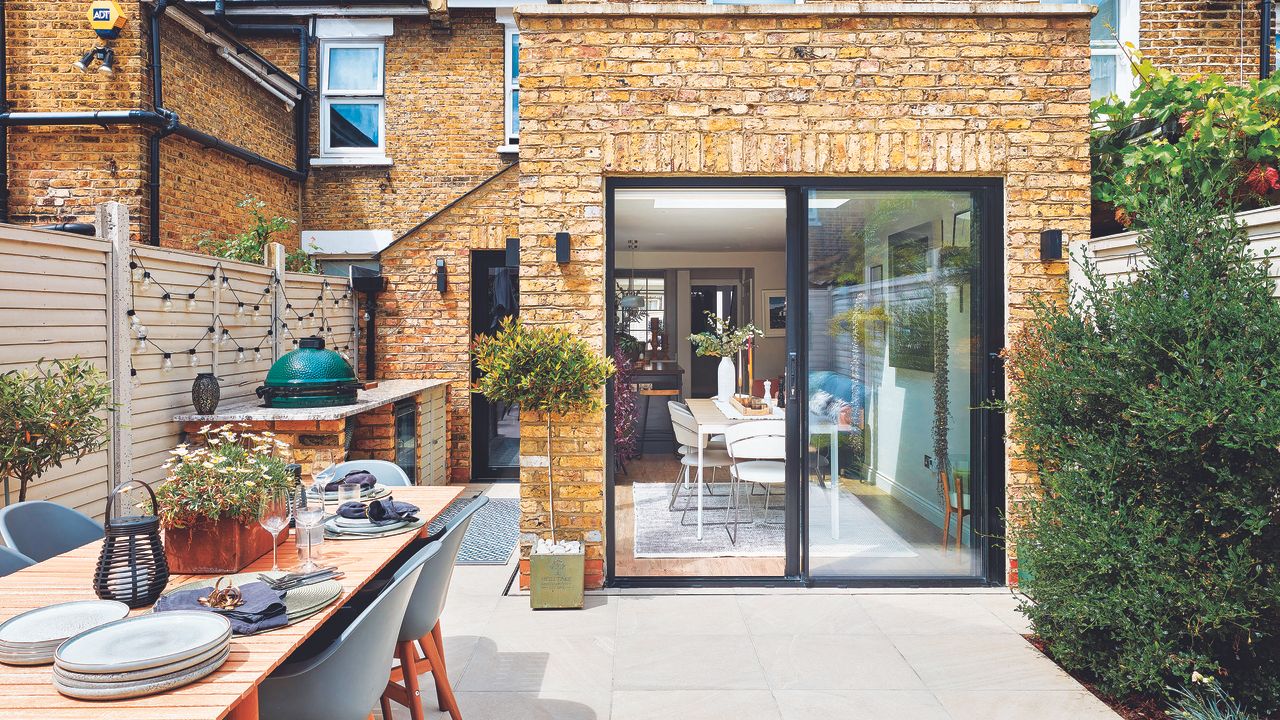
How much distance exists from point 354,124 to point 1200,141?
7609mm

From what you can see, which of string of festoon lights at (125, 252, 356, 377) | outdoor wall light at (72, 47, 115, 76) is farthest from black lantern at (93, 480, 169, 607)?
outdoor wall light at (72, 47, 115, 76)

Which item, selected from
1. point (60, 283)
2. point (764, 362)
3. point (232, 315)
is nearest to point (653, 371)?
point (764, 362)

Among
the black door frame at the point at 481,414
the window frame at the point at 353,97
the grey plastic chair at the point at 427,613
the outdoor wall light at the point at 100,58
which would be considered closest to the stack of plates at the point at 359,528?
the grey plastic chair at the point at 427,613

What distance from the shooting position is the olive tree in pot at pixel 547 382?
387cm

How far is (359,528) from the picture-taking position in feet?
8.43

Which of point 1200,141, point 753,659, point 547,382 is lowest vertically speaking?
A: point 753,659

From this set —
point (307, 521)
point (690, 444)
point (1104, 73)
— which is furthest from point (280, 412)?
point (1104, 73)

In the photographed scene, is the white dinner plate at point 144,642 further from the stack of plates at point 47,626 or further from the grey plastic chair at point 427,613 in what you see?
the grey plastic chair at point 427,613

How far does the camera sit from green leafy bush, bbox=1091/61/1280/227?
3693 millimetres

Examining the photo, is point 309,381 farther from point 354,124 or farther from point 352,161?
point 354,124

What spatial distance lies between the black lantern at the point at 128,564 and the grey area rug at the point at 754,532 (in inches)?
127

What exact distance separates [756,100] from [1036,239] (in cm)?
171

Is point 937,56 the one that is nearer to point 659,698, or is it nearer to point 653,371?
point 659,698

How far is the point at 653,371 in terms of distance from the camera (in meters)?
9.88
